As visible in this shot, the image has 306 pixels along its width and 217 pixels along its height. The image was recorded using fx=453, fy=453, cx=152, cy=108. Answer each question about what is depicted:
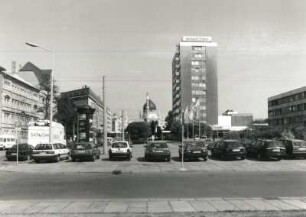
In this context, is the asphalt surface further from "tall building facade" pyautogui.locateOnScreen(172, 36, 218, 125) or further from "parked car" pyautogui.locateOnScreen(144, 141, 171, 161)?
"tall building facade" pyautogui.locateOnScreen(172, 36, 218, 125)

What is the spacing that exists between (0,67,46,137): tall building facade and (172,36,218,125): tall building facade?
5534cm

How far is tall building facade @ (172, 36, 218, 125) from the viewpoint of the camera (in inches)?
6024

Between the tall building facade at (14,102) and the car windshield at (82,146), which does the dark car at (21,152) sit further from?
the tall building facade at (14,102)

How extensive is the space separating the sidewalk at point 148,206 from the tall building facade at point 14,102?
239ft

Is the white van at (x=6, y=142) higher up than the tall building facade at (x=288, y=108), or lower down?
lower down

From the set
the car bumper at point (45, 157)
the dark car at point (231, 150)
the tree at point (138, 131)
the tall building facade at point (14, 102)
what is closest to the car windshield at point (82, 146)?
the car bumper at point (45, 157)

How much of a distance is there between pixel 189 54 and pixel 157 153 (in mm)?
122830

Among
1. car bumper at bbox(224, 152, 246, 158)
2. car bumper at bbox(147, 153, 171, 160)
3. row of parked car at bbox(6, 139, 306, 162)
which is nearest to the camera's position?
car bumper at bbox(147, 153, 171, 160)

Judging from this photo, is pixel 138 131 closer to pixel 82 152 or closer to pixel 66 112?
pixel 66 112

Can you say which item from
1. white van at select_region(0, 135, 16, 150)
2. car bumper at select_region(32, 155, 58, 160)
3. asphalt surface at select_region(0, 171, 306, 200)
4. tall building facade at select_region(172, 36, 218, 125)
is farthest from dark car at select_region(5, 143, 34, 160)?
tall building facade at select_region(172, 36, 218, 125)

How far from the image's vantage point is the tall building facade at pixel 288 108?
12731 centimetres

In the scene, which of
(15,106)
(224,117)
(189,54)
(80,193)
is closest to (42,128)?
(80,193)

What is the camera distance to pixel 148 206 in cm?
1180

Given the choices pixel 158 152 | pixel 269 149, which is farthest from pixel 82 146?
pixel 269 149
